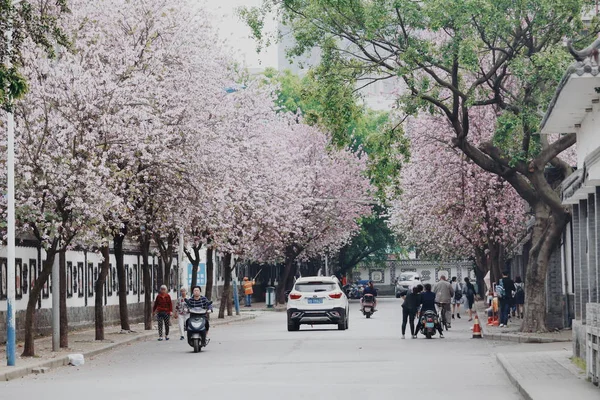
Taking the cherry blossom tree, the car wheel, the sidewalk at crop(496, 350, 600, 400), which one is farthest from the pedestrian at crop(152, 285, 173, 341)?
the sidewalk at crop(496, 350, 600, 400)

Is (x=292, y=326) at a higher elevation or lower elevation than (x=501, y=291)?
lower

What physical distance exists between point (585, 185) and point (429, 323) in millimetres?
16680

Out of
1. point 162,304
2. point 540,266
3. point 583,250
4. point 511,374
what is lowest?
point 511,374

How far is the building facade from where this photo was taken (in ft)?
62.3

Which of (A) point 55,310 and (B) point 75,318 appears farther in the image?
(B) point 75,318

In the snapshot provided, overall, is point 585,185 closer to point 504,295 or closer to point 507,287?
point 507,287

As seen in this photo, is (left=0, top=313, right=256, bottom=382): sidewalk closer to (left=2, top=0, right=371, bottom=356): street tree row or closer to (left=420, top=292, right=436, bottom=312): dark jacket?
(left=2, top=0, right=371, bottom=356): street tree row

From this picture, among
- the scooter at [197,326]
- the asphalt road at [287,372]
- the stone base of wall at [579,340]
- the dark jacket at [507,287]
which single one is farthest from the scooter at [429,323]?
the stone base of wall at [579,340]

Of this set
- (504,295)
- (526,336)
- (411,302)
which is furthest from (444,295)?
(526,336)

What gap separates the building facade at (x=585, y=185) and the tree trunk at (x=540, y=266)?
6.63 meters

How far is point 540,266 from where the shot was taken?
36.1 meters

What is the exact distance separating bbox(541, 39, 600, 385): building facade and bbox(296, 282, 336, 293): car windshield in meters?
15.0

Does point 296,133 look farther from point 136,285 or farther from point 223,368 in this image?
point 223,368

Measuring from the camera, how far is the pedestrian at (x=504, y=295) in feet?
139
